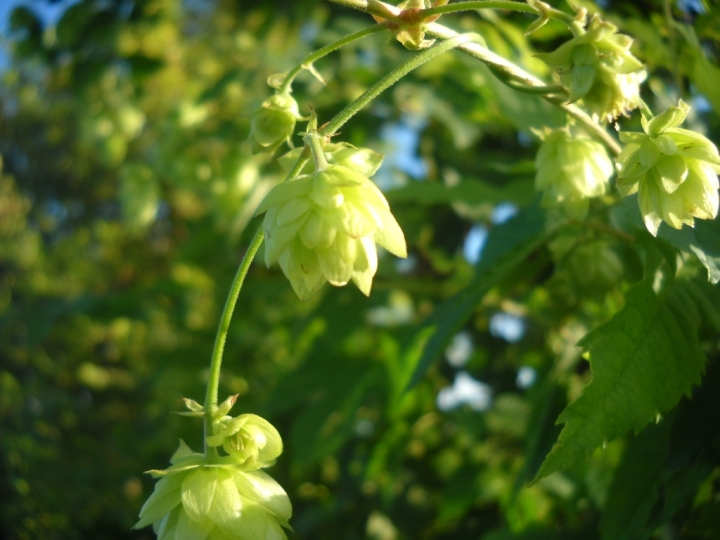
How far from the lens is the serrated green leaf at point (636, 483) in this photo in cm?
101

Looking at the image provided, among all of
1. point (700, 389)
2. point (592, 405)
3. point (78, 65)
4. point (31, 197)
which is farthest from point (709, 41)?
point (31, 197)

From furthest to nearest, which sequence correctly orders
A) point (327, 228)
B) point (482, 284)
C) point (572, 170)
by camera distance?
point (482, 284), point (572, 170), point (327, 228)

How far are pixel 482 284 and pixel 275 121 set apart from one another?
1.27ft

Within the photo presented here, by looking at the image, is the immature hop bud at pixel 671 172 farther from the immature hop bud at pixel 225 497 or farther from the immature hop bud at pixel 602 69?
the immature hop bud at pixel 225 497

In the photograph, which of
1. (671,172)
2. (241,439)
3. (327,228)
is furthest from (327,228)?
(671,172)

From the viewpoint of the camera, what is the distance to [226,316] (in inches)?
30.8

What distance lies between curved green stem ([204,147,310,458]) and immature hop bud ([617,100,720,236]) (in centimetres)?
35

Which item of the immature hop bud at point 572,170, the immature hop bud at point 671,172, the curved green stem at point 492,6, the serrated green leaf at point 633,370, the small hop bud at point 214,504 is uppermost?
the curved green stem at point 492,6

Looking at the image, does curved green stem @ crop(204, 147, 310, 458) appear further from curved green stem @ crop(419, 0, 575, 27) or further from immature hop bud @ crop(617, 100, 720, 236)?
immature hop bud @ crop(617, 100, 720, 236)

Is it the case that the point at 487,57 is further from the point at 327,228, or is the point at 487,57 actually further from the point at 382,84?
the point at 327,228

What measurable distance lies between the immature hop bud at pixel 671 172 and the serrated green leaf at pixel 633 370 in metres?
0.11

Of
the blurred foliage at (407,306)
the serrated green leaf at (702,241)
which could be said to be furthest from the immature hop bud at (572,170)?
the serrated green leaf at (702,241)

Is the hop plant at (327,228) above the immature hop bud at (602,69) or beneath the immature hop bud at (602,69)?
beneath

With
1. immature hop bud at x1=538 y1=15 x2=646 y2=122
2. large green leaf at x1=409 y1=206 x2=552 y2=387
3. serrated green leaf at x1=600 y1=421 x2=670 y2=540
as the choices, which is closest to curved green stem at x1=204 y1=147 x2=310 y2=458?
immature hop bud at x1=538 y1=15 x2=646 y2=122
